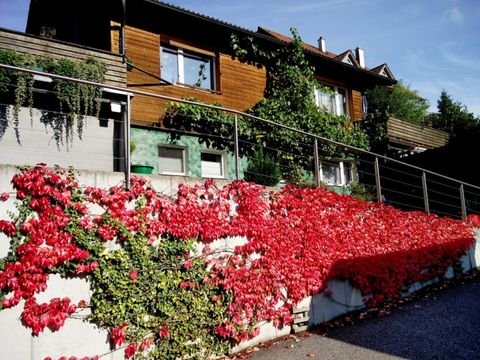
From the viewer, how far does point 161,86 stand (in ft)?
34.6

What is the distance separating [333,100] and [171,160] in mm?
8271

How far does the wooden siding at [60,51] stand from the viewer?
26.0ft

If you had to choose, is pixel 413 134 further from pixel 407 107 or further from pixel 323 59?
pixel 407 107

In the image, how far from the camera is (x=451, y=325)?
5.00 metres

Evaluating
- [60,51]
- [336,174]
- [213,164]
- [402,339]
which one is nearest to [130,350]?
[402,339]

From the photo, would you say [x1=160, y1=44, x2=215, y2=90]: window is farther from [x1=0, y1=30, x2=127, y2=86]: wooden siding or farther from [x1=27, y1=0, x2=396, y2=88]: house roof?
[x1=0, y1=30, x2=127, y2=86]: wooden siding

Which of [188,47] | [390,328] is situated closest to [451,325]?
[390,328]

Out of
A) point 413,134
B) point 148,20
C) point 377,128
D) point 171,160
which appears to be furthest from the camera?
point 413,134

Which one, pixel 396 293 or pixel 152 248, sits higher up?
pixel 152 248

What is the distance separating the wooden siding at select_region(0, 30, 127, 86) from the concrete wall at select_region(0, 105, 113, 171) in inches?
49.1

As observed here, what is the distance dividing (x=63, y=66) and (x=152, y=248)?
19.4 ft

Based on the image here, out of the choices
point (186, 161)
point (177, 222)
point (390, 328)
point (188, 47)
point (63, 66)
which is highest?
point (188, 47)

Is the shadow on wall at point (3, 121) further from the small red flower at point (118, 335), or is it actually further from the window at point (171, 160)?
the small red flower at point (118, 335)

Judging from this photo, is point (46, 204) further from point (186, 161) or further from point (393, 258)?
point (186, 161)
